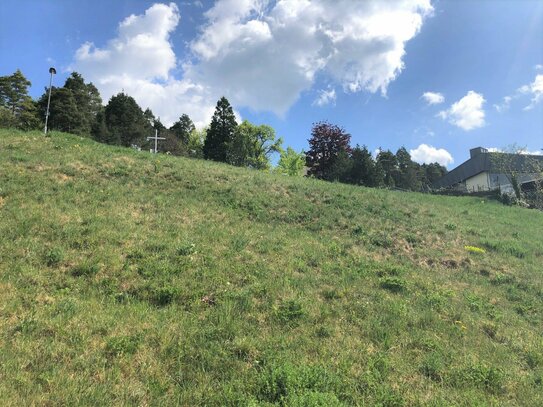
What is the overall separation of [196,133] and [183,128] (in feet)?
20.9

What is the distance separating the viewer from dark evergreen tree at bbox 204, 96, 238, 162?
2379 inches

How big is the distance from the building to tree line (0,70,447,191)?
28.1 ft

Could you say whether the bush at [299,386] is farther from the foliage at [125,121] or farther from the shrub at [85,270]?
the foliage at [125,121]

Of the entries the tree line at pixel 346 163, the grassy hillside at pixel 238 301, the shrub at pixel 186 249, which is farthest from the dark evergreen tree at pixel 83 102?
the shrub at pixel 186 249

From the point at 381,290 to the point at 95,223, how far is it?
7.17 metres

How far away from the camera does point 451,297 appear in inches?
382

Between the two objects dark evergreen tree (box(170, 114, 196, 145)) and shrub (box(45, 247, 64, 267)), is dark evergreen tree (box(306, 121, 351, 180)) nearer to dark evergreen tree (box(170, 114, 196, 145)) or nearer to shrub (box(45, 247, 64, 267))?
dark evergreen tree (box(170, 114, 196, 145))

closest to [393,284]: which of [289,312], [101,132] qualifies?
[289,312]

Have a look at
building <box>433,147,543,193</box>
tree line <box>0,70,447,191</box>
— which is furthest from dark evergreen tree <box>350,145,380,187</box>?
building <box>433,147,543,193</box>

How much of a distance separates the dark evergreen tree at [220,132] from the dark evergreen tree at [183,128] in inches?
654

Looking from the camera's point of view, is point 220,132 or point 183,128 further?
point 183,128

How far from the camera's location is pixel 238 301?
7.66 m

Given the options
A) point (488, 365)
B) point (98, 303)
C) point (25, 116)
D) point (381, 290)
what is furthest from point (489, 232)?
point (25, 116)

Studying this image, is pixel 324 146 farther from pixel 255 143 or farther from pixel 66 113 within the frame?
pixel 66 113
